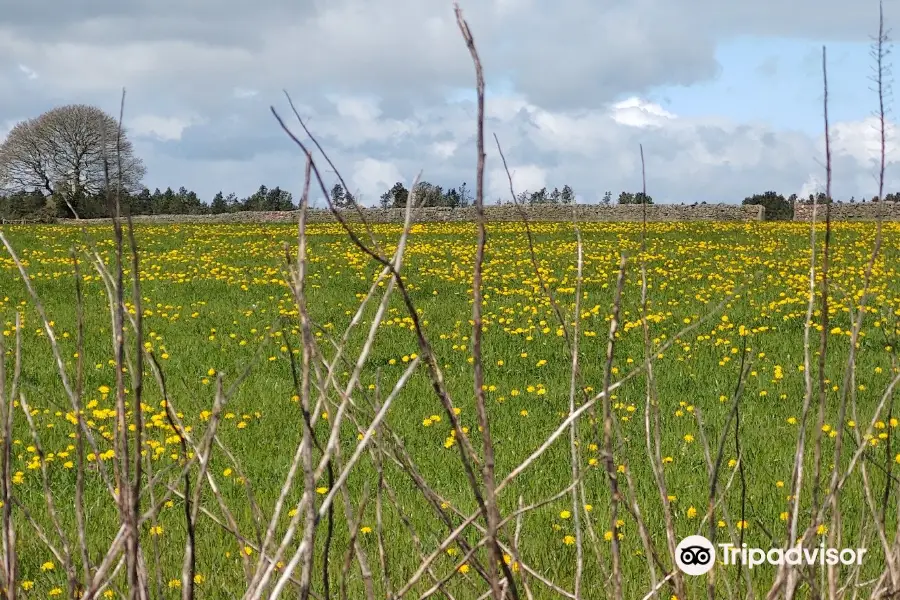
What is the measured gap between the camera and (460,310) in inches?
409

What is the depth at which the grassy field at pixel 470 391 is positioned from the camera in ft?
12.3

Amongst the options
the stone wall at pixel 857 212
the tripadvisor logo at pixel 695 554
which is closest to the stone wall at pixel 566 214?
the stone wall at pixel 857 212

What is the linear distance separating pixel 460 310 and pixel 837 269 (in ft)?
21.6

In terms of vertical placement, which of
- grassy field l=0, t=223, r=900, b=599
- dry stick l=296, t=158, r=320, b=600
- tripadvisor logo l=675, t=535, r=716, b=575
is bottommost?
grassy field l=0, t=223, r=900, b=599

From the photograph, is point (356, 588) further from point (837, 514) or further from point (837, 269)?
point (837, 269)

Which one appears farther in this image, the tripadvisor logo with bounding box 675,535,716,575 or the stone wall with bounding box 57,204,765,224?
the stone wall with bounding box 57,204,765,224

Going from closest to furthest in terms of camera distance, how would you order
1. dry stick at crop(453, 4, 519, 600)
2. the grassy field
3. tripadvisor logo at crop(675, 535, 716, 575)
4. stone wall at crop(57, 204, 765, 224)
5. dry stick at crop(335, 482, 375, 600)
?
dry stick at crop(453, 4, 519, 600), dry stick at crop(335, 482, 375, 600), tripadvisor logo at crop(675, 535, 716, 575), the grassy field, stone wall at crop(57, 204, 765, 224)

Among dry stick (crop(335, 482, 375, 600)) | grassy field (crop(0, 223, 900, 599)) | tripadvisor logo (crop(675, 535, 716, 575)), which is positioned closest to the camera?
dry stick (crop(335, 482, 375, 600))

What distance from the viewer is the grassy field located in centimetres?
375

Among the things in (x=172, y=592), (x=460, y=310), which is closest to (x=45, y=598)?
(x=172, y=592)

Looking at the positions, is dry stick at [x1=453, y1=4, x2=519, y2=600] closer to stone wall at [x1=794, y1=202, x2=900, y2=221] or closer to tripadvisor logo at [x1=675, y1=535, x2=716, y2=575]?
tripadvisor logo at [x1=675, y1=535, x2=716, y2=575]

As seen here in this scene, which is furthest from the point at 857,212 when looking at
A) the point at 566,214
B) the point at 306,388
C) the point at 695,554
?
the point at 306,388

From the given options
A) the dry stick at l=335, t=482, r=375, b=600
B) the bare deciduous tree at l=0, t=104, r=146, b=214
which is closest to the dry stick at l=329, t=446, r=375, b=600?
the dry stick at l=335, t=482, r=375, b=600

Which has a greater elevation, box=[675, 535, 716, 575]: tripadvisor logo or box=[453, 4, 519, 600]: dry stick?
box=[453, 4, 519, 600]: dry stick
